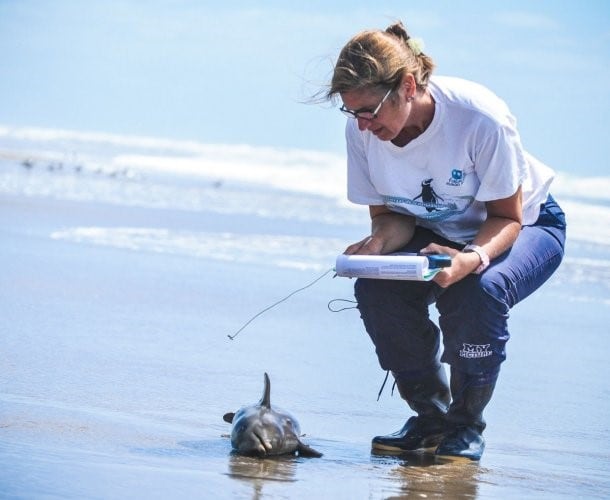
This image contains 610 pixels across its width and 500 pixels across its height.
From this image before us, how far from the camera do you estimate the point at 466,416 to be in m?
4.43

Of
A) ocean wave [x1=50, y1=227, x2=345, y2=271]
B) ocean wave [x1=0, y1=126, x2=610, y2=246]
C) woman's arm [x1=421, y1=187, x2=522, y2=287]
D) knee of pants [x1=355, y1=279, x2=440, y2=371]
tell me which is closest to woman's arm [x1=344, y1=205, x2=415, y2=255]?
knee of pants [x1=355, y1=279, x2=440, y2=371]

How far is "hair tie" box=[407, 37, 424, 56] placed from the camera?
415 cm

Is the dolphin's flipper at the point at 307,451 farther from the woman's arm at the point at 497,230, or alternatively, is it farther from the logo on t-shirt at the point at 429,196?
the logo on t-shirt at the point at 429,196

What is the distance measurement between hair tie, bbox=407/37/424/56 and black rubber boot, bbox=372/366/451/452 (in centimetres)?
116

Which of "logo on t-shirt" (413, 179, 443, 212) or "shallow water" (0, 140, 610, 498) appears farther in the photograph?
"logo on t-shirt" (413, 179, 443, 212)

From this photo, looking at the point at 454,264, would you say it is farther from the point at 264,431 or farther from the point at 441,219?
the point at 264,431

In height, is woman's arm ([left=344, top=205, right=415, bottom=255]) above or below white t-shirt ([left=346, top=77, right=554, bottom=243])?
below

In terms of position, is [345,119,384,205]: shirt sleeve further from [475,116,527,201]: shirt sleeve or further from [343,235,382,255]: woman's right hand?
[475,116,527,201]: shirt sleeve

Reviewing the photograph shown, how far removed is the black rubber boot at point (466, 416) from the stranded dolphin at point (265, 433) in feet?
1.63

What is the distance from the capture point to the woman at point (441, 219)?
412cm

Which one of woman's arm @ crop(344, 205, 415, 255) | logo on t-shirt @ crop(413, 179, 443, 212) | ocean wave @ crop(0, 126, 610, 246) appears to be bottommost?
Answer: ocean wave @ crop(0, 126, 610, 246)

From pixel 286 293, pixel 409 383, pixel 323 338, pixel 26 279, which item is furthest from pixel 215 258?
pixel 409 383

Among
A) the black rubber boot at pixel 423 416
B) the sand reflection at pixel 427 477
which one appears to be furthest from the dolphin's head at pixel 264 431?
the black rubber boot at pixel 423 416

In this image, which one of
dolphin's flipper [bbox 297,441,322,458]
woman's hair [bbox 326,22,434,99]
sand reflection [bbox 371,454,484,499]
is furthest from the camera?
dolphin's flipper [bbox 297,441,322,458]
